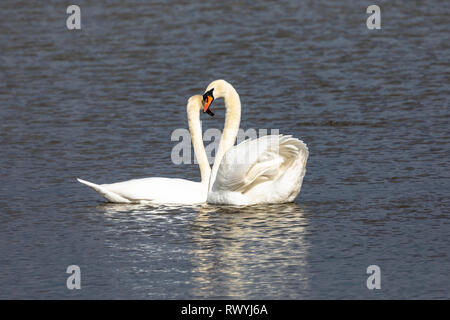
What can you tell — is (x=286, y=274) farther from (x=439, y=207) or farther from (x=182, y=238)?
(x=439, y=207)

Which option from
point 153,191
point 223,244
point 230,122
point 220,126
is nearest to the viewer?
point 223,244

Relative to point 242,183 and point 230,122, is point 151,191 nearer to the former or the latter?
point 242,183

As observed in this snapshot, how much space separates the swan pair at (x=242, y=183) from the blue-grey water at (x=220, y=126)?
0.68 ft

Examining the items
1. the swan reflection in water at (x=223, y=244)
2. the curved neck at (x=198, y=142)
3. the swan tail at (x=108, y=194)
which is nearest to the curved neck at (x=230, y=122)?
the curved neck at (x=198, y=142)

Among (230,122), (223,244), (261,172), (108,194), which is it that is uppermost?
(230,122)

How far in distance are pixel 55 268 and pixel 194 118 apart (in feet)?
13.4

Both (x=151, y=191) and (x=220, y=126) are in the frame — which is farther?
(x=220, y=126)

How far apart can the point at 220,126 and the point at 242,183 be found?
4.78 m

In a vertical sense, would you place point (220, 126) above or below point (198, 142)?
above

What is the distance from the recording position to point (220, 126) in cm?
1830

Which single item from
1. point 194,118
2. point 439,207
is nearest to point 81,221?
point 194,118

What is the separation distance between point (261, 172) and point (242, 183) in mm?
261

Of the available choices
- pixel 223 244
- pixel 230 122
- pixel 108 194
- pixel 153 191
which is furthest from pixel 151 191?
pixel 223 244

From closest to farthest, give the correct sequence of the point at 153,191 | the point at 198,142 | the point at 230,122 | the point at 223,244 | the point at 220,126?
the point at 223,244 < the point at 153,191 < the point at 230,122 < the point at 198,142 < the point at 220,126
